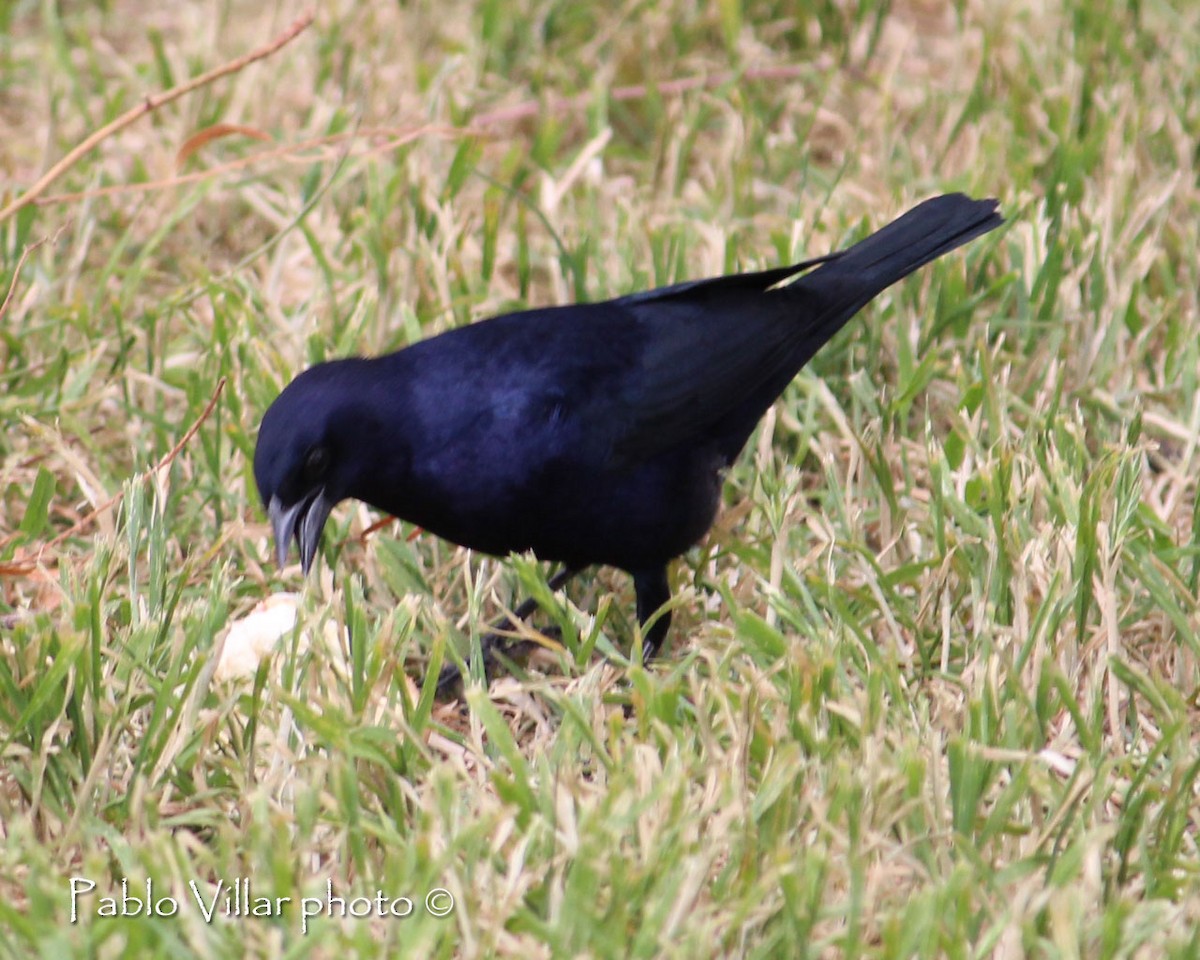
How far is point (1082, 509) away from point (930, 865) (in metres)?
0.85

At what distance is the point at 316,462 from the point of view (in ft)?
10.6

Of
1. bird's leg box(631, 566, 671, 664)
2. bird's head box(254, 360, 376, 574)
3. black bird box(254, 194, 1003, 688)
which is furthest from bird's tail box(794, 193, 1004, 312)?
bird's head box(254, 360, 376, 574)

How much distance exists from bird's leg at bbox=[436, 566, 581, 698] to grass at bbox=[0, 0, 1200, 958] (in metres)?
0.07

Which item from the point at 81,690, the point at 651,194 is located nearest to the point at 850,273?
the point at 651,194

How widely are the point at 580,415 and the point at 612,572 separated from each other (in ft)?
2.24

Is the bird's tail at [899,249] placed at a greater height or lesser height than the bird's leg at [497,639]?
greater

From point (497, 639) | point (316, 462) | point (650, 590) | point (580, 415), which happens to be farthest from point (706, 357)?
point (316, 462)

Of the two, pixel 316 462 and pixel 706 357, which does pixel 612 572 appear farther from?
pixel 316 462

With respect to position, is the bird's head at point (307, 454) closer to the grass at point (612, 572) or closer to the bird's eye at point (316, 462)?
the bird's eye at point (316, 462)

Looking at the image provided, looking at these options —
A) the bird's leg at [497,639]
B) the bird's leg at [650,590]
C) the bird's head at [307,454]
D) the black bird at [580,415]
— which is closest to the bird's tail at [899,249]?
the black bird at [580,415]

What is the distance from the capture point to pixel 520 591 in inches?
151

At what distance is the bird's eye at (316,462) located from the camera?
126 inches

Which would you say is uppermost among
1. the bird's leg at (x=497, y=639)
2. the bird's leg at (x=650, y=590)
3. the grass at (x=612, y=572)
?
the grass at (x=612, y=572)

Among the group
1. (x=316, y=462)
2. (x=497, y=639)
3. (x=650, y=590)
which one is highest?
(x=316, y=462)
